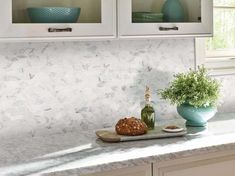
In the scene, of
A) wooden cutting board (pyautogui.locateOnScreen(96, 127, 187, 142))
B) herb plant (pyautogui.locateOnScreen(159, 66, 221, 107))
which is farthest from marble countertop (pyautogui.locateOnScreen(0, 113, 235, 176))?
herb plant (pyautogui.locateOnScreen(159, 66, 221, 107))

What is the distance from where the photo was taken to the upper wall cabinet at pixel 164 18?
7.29 feet

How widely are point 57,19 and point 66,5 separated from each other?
0.28 feet

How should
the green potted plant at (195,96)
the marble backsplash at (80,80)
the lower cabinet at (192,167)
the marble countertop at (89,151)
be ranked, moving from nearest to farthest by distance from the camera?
the marble countertop at (89,151), the lower cabinet at (192,167), the marble backsplash at (80,80), the green potted plant at (195,96)

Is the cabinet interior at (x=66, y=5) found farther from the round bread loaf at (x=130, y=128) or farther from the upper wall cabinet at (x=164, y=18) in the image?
the round bread loaf at (x=130, y=128)

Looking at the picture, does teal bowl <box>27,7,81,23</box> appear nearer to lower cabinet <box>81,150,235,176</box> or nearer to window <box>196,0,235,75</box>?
lower cabinet <box>81,150,235,176</box>

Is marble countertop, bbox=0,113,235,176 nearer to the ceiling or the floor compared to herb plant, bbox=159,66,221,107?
nearer to the floor

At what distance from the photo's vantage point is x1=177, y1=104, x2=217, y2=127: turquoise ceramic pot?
2.42 metres

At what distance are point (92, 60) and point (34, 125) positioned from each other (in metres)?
0.47

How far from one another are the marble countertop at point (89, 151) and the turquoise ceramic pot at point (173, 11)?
1.94ft

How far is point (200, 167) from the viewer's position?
83.0 inches

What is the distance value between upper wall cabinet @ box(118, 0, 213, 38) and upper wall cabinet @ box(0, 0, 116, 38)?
8 cm

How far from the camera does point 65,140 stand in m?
2.26

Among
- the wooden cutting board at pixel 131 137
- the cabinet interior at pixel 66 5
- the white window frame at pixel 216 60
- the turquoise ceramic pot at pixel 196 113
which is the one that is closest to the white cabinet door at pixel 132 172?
the wooden cutting board at pixel 131 137

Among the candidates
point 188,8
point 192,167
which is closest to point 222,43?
point 188,8
